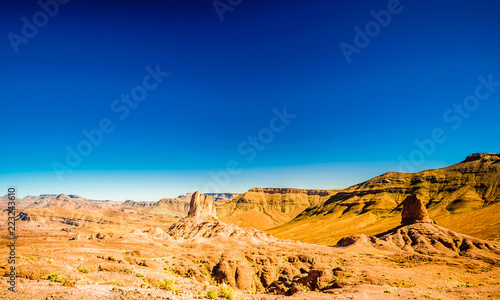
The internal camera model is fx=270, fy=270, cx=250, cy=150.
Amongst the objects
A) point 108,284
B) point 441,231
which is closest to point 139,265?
point 108,284

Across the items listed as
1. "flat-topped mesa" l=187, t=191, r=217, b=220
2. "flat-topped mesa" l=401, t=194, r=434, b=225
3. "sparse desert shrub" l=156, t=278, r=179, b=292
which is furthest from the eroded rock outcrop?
"sparse desert shrub" l=156, t=278, r=179, b=292

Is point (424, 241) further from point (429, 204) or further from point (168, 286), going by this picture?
point (429, 204)

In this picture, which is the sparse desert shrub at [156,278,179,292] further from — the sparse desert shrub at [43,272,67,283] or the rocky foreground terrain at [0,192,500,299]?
the sparse desert shrub at [43,272,67,283]

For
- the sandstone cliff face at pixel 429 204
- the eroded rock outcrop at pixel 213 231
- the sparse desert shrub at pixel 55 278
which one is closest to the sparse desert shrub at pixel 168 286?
the sparse desert shrub at pixel 55 278

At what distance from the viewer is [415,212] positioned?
8988 cm

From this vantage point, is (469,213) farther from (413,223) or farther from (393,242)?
(393,242)

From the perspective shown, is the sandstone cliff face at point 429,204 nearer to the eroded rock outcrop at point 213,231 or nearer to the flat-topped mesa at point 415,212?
the flat-topped mesa at point 415,212

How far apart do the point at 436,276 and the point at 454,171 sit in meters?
162

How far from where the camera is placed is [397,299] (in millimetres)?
23438

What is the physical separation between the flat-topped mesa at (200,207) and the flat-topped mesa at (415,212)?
83525 mm

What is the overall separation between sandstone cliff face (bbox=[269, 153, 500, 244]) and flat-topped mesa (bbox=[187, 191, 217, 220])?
148 ft

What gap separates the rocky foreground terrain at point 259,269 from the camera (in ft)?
63.3

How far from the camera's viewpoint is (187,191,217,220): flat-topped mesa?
13025 cm

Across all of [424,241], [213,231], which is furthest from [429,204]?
[213,231]
